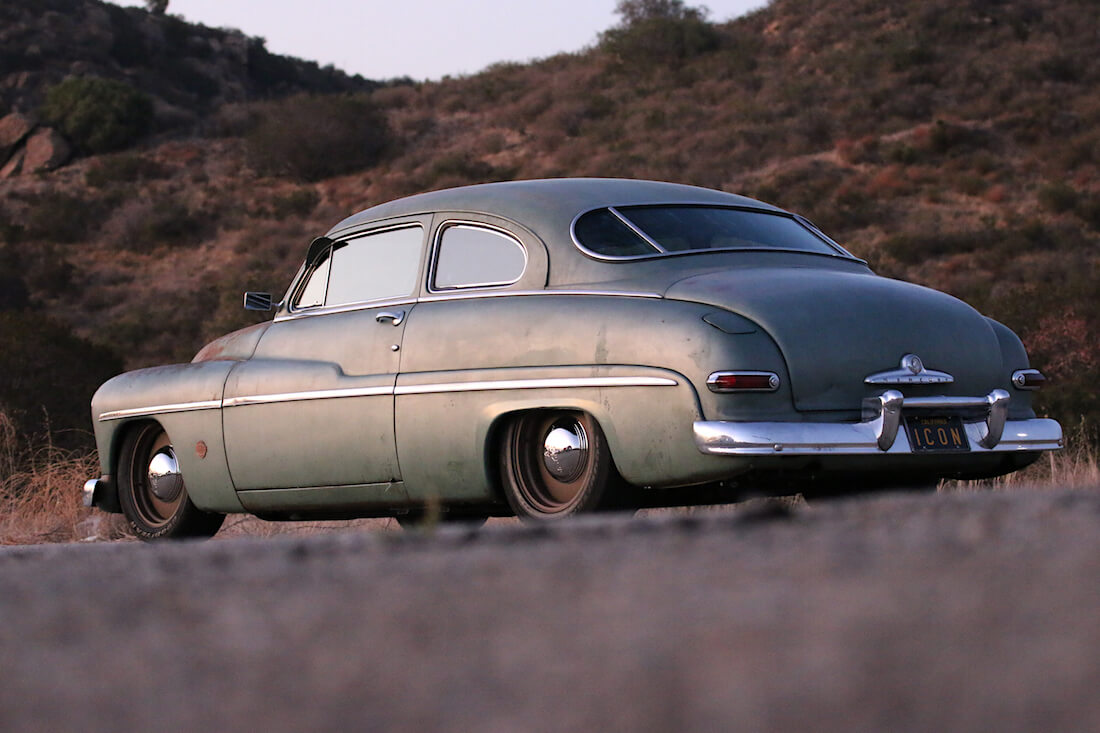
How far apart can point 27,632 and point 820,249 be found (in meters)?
5.03

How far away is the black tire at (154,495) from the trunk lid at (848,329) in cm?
322

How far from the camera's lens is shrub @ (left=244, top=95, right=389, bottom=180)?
41.4 m

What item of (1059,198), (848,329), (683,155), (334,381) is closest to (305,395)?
(334,381)

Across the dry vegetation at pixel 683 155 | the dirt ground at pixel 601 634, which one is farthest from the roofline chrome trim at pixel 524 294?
the dry vegetation at pixel 683 155

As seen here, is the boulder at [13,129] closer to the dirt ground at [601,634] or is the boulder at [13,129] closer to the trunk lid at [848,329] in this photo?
the trunk lid at [848,329]

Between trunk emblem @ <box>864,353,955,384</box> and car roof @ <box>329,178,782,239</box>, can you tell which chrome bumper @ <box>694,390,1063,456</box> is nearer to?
trunk emblem @ <box>864,353,955,384</box>

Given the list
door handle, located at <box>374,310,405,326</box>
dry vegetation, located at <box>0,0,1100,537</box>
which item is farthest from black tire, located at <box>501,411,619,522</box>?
dry vegetation, located at <box>0,0,1100,537</box>

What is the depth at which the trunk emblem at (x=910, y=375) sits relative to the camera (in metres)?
5.41

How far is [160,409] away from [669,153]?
30.8 m

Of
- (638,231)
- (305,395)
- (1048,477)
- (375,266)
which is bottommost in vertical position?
(1048,477)

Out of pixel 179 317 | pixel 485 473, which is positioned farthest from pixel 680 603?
pixel 179 317

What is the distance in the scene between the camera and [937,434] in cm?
555

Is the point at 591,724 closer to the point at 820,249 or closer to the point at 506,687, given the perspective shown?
the point at 506,687

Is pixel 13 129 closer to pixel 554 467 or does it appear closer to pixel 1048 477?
pixel 1048 477
